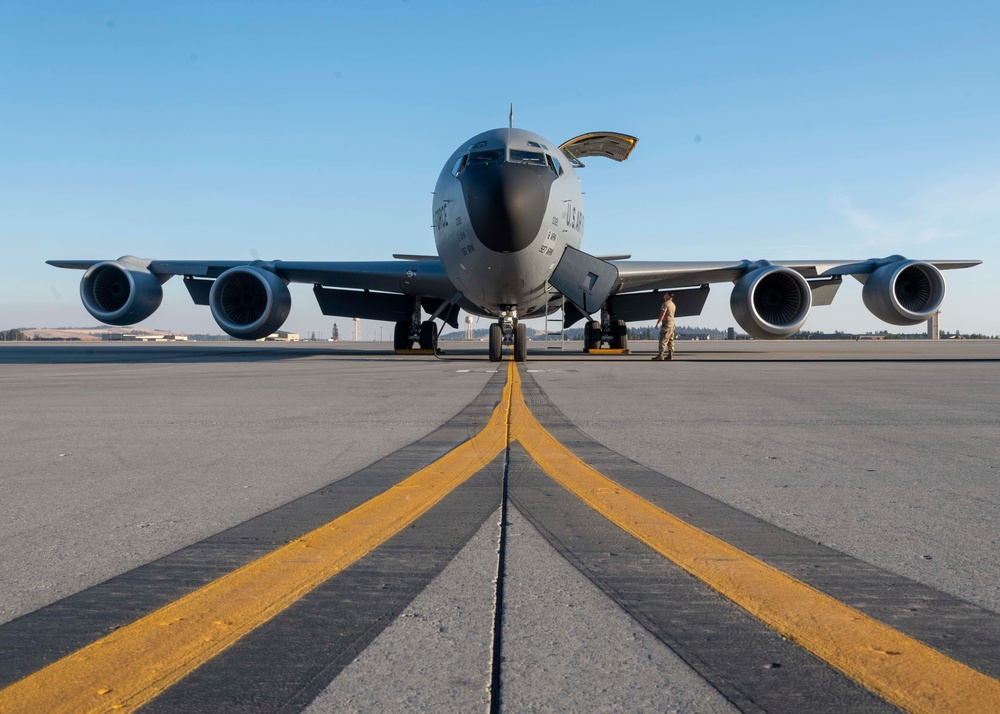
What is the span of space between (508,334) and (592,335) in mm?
5018

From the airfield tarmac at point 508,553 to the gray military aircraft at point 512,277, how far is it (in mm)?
8009

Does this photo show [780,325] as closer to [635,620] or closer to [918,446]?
[918,446]

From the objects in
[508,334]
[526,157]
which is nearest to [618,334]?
[508,334]

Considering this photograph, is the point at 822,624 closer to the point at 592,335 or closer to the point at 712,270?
the point at 712,270

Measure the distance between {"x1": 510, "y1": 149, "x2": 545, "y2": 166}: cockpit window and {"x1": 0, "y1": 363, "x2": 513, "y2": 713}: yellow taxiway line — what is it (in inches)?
433

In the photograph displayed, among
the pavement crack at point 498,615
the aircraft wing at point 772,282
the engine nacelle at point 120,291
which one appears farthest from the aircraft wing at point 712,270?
the pavement crack at point 498,615

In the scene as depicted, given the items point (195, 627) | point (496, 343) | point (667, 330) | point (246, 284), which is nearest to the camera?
point (195, 627)

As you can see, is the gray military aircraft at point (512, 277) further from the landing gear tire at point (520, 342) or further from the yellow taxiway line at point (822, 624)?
the yellow taxiway line at point (822, 624)

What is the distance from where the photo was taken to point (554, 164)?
13617 millimetres

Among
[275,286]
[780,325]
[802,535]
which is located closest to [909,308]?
[780,325]

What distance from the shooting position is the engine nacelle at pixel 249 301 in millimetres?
16219

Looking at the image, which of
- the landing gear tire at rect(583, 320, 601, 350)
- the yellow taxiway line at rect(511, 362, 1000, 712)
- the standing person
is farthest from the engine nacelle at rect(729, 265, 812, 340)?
the yellow taxiway line at rect(511, 362, 1000, 712)

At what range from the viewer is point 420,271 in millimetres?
17219

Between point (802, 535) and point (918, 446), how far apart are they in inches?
87.1
